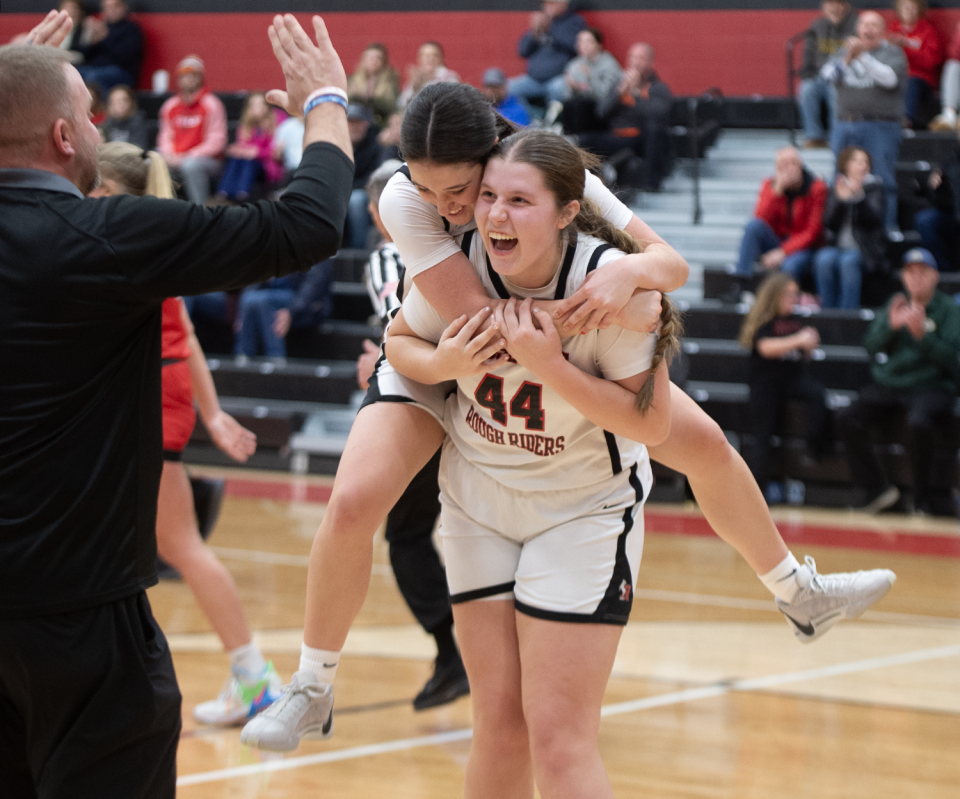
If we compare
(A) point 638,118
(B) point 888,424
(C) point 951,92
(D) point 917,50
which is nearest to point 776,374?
(B) point 888,424

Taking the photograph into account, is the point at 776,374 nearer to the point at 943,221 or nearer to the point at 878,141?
the point at 943,221

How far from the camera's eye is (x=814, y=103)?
1152 cm

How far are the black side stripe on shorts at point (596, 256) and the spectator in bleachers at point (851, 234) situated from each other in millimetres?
7321

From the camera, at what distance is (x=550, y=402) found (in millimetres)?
2586

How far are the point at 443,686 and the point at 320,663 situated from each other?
5.16 ft

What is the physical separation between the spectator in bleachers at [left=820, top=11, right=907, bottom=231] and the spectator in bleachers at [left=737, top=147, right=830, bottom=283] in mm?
770

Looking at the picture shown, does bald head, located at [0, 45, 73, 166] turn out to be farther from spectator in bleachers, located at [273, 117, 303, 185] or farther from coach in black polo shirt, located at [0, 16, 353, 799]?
spectator in bleachers, located at [273, 117, 303, 185]

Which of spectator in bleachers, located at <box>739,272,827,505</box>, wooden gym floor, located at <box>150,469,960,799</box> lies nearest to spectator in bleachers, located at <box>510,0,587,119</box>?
spectator in bleachers, located at <box>739,272,827,505</box>

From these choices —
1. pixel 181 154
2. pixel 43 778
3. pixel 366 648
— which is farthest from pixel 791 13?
pixel 43 778

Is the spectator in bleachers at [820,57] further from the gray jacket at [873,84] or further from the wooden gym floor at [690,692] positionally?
the wooden gym floor at [690,692]

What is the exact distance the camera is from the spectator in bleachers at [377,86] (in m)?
12.1

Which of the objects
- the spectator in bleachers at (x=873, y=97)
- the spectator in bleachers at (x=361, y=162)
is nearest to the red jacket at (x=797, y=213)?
Answer: the spectator in bleachers at (x=873, y=97)

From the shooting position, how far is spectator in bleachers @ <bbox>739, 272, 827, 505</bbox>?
27.9 feet

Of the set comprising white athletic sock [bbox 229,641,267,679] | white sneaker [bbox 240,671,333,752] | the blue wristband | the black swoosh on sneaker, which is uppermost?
the blue wristband
